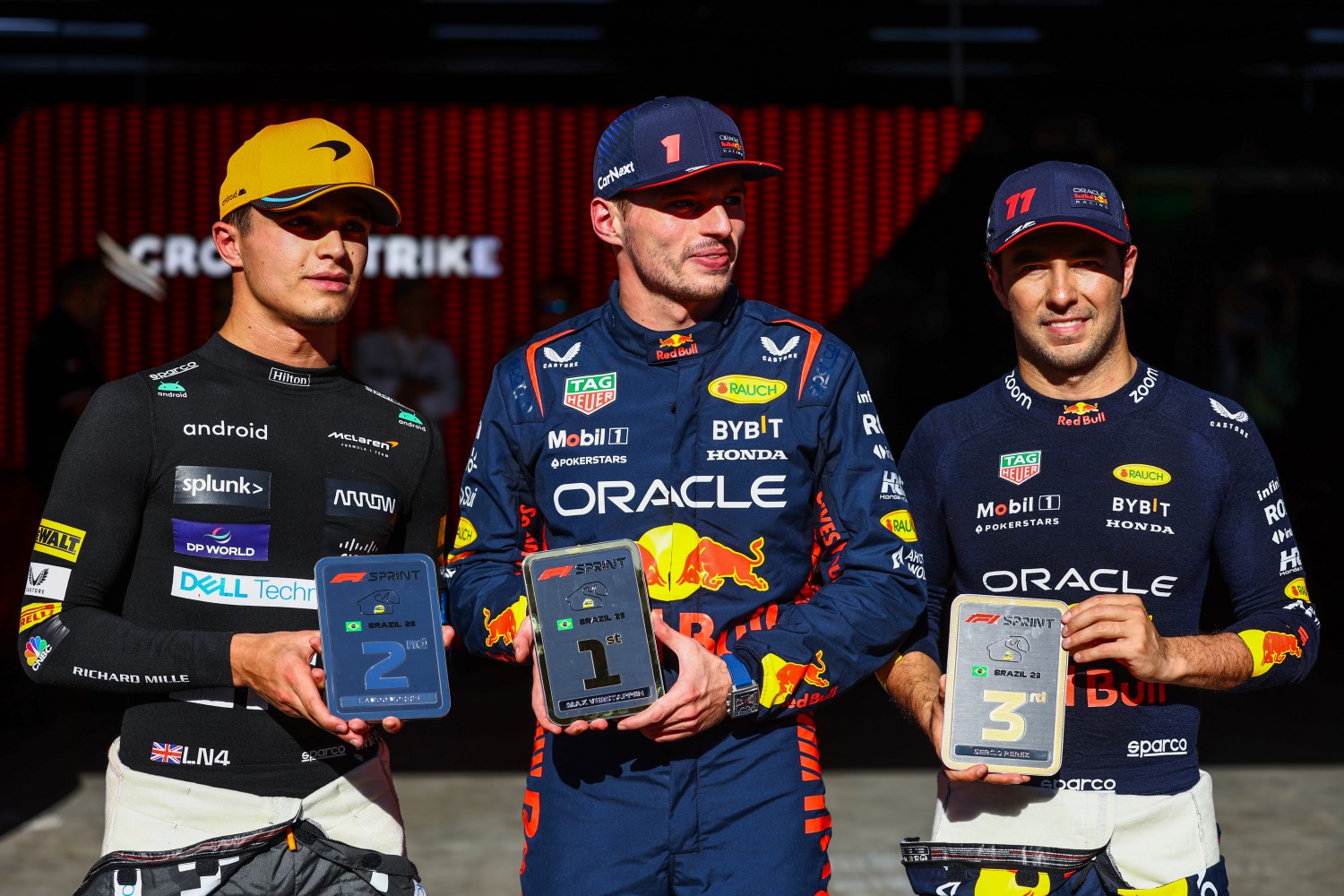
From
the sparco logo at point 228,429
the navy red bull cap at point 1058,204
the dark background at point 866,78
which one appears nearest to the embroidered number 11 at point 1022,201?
the navy red bull cap at point 1058,204

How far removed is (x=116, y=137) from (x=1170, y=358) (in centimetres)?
623

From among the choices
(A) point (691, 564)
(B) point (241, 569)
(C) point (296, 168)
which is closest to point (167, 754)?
(B) point (241, 569)

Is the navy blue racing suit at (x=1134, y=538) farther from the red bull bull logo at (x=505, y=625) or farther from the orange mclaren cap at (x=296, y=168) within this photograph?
the orange mclaren cap at (x=296, y=168)

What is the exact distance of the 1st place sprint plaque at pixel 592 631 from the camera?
7.35 ft

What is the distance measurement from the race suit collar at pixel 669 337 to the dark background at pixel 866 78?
482 cm

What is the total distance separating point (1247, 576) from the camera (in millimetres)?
2625

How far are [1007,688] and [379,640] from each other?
1.04m

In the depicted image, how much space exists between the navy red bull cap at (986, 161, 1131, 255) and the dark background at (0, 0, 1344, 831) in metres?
4.73

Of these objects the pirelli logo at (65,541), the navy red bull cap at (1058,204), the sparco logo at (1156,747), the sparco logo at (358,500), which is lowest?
the sparco logo at (1156,747)

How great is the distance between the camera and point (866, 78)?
26.2 ft

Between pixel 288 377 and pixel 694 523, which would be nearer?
pixel 694 523

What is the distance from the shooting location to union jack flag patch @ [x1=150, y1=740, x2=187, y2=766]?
249 cm

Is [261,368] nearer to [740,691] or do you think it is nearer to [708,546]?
[708,546]

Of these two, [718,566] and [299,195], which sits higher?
[299,195]
